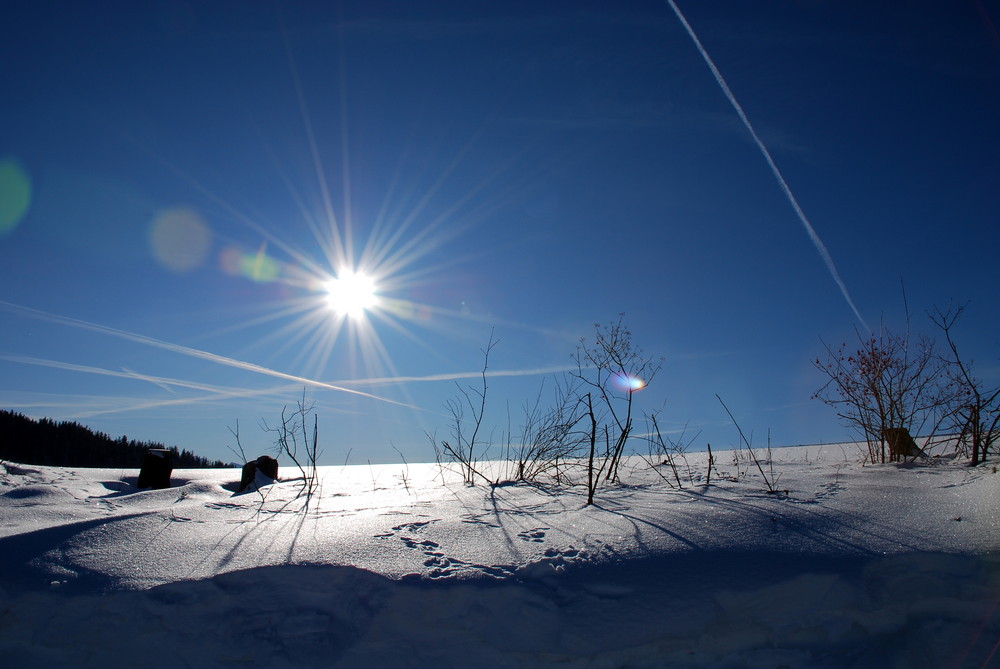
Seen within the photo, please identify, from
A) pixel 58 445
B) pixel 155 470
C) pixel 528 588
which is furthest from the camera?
pixel 58 445

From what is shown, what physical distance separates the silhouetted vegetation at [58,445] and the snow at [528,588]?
8.64m

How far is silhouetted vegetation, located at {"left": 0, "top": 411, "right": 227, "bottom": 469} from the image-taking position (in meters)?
10.1

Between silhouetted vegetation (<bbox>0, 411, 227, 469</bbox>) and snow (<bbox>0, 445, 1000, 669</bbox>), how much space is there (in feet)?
28.4

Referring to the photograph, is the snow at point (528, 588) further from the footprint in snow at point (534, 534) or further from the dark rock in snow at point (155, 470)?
the dark rock in snow at point (155, 470)

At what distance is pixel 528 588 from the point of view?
183 centimetres

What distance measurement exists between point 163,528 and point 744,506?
9.45 ft

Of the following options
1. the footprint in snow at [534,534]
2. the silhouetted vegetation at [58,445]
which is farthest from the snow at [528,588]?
the silhouetted vegetation at [58,445]

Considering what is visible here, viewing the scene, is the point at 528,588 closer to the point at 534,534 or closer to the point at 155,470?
the point at 534,534

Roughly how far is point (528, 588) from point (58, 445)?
13.2 meters

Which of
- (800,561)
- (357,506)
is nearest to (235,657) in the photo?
(357,506)

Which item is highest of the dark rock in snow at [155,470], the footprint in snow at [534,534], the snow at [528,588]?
the dark rock in snow at [155,470]

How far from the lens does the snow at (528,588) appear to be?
1580 millimetres

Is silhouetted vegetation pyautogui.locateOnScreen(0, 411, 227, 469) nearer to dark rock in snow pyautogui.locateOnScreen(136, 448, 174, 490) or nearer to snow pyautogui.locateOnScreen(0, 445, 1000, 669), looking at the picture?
dark rock in snow pyautogui.locateOnScreen(136, 448, 174, 490)

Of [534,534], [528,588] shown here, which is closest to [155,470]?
[534,534]
